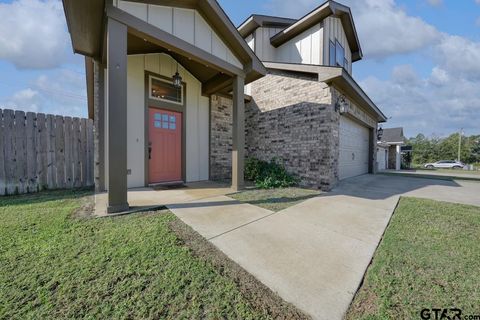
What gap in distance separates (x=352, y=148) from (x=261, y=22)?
22.8 feet

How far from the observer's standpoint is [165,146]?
19.9 ft

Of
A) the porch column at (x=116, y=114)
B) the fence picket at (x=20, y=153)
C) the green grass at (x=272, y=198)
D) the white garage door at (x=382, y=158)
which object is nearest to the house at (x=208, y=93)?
the porch column at (x=116, y=114)

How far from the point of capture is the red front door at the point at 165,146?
19.0 feet

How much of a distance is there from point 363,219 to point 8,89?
30537 mm

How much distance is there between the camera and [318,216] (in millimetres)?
3506

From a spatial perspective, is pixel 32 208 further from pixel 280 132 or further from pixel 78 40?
pixel 280 132

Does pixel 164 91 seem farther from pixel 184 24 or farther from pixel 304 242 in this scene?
pixel 304 242

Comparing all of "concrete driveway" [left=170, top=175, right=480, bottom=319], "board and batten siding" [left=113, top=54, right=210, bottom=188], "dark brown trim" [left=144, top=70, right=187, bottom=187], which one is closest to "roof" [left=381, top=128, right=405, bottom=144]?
"concrete driveway" [left=170, top=175, right=480, bottom=319]

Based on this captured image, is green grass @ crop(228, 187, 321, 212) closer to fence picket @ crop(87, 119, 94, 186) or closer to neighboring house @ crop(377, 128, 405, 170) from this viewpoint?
fence picket @ crop(87, 119, 94, 186)

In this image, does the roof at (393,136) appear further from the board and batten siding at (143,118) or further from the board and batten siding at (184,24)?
the board and batten siding at (184,24)

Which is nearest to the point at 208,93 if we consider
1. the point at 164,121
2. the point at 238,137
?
the point at 164,121

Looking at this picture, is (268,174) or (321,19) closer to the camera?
(268,174)

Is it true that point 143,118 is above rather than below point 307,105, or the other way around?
below

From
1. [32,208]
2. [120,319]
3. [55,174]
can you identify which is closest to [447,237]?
[120,319]
